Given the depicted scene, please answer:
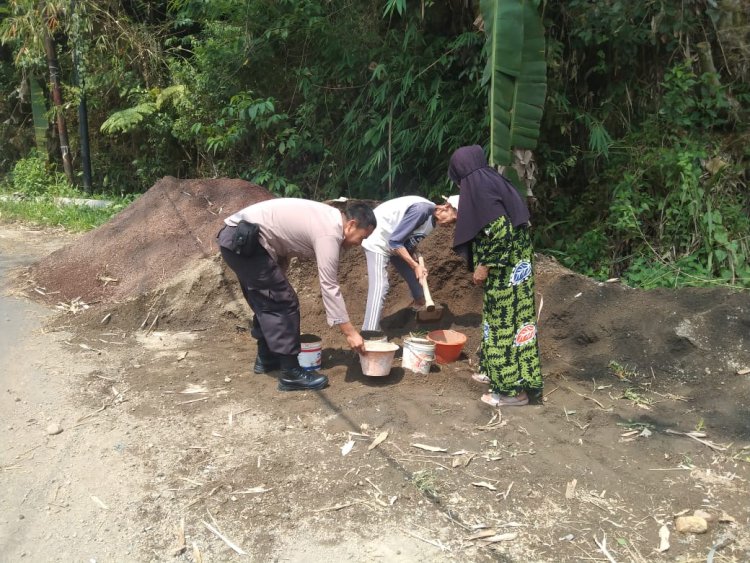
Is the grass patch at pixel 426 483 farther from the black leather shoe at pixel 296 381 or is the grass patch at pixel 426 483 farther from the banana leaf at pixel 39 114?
the banana leaf at pixel 39 114

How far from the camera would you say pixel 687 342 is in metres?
4.61

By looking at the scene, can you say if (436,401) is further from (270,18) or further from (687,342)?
(270,18)

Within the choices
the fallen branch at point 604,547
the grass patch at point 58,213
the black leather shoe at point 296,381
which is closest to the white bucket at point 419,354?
the black leather shoe at point 296,381

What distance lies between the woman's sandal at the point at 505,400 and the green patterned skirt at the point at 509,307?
4 centimetres

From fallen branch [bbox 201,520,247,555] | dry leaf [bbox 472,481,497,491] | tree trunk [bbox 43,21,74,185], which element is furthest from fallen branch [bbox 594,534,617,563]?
tree trunk [bbox 43,21,74,185]

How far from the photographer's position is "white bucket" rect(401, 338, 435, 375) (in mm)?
4664

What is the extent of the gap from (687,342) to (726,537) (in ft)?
6.39

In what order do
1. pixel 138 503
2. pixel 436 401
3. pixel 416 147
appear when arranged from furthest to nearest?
pixel 416 147 < pixel 436 401 < pixel 138 503

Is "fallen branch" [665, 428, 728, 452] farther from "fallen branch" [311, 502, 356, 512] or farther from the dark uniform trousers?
the dark uniform trousers

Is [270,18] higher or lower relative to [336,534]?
higher

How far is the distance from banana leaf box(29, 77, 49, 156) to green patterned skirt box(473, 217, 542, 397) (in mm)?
11539

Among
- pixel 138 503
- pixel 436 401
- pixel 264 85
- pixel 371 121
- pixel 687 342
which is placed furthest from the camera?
pixel 264 85

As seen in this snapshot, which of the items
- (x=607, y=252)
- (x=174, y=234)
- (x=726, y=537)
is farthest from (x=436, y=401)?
(x=174, y=234)

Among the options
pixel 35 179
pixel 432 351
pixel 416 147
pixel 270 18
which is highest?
pixel 270 18
